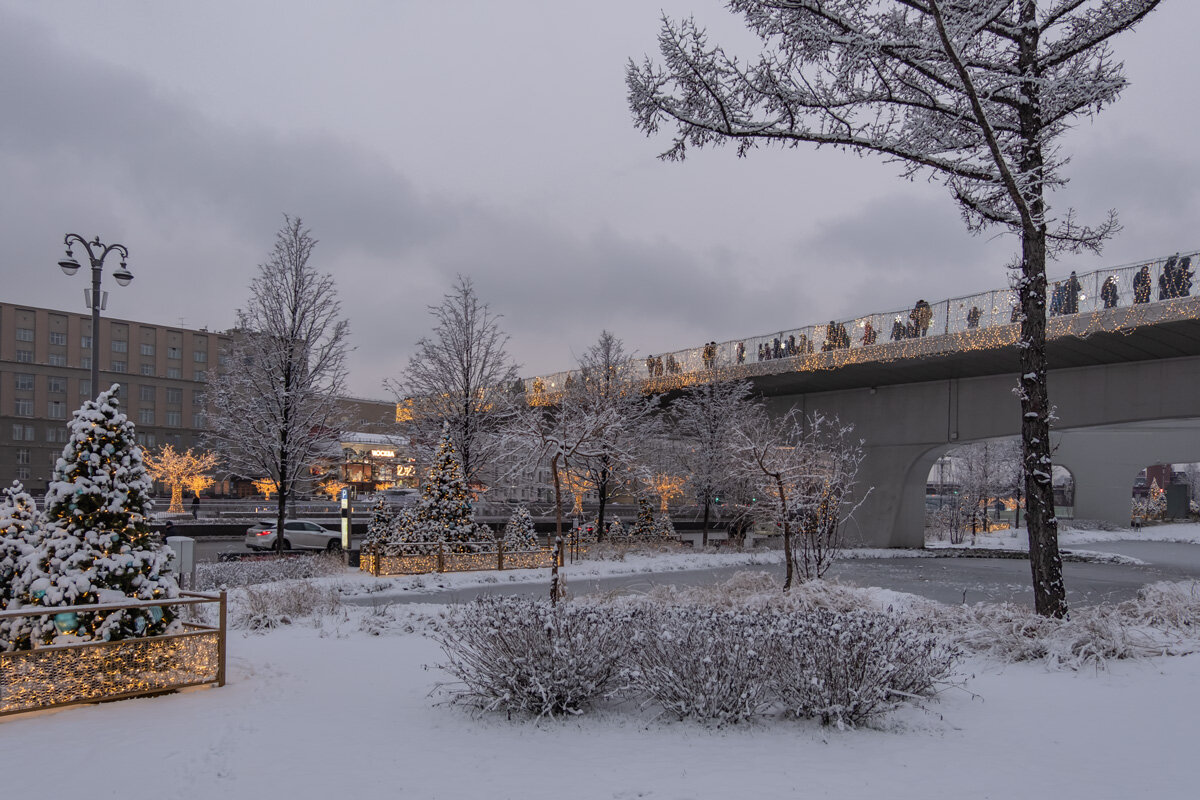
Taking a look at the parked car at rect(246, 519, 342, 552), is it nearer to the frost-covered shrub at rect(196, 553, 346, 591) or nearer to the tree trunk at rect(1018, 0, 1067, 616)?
the frost-covered shrub at rect(196, 553, 346, 591)

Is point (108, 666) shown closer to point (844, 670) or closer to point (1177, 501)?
point (844, 670)

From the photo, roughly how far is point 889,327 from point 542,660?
23.9 m

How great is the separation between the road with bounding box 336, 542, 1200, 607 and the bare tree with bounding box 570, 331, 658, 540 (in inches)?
301

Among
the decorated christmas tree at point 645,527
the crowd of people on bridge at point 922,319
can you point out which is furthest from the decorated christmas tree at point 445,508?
the crowd of people on bridge at point 922,319

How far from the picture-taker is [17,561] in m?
8.20

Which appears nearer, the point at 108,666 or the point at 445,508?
the point at 108,666

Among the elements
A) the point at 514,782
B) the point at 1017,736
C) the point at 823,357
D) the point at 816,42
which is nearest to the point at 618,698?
the point at 514,782

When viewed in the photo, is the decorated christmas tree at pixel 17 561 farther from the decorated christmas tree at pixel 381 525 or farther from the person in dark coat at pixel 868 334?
the person in dark coat at pixel 868 334

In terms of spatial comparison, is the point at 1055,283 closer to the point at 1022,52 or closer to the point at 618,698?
the point at 1022,52

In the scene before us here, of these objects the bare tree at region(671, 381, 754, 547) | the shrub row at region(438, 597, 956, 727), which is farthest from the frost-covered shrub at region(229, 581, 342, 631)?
the bare tree at region(671, 381, 754, 547)

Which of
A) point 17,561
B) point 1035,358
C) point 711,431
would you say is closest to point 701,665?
point 17,561

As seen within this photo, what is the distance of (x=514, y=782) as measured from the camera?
5.52 metres

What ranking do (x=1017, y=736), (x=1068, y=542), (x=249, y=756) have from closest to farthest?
(x=249, y=756)
(x=1017, y=736)
(x=1068, y=542)

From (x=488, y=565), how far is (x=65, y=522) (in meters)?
14.2
